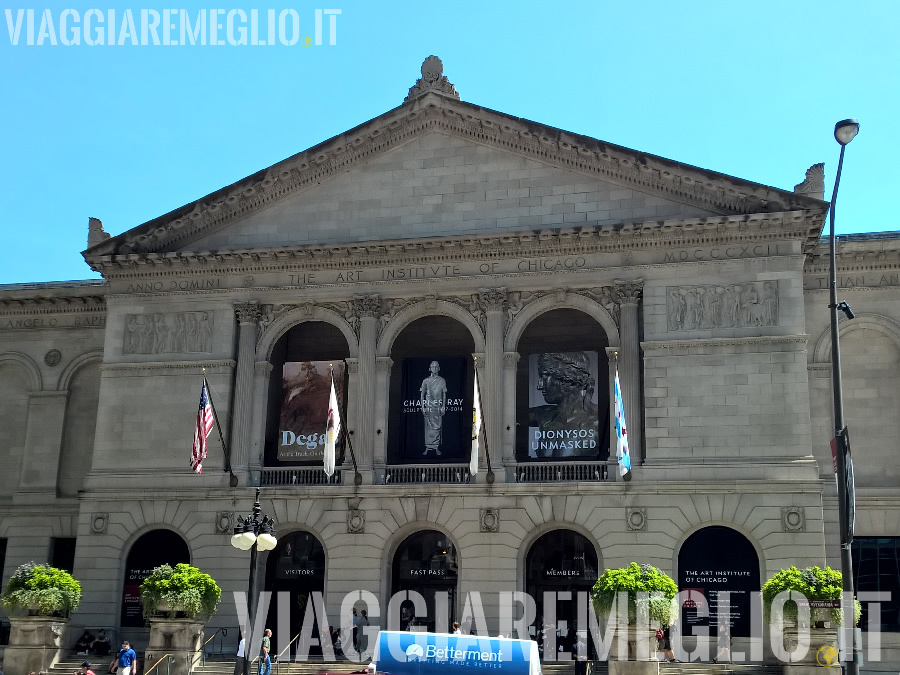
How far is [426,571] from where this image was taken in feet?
118

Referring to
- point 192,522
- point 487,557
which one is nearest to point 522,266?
point 487,557

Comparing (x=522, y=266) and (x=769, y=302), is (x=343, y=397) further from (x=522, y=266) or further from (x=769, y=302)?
(x=769, y=302)

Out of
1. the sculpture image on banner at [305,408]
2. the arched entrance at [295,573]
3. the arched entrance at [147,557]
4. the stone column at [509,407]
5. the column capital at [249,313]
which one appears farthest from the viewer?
the column capital at [249,313]

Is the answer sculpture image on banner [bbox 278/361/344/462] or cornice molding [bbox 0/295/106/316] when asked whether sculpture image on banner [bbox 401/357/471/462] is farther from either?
cornice molding [bbox 0/295/106/316]

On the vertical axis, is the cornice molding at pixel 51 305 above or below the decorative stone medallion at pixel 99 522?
above

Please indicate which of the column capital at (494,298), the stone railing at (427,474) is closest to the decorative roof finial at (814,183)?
the column capital at (494,298)

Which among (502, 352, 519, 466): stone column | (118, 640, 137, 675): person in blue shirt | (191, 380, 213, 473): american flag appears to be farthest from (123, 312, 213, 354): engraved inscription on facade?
(118, 640, 137, 675): person in blue shirt

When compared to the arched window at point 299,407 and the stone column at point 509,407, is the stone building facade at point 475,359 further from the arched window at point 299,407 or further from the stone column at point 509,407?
the arched window at point 299,407

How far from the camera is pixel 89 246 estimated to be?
135 ft

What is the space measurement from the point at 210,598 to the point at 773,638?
15.9 meters

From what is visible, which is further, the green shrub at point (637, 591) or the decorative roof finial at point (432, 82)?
the decorative roof finial at point (432, 82)

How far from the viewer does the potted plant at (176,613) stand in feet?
100

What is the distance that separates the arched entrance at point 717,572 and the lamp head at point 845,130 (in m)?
15.2

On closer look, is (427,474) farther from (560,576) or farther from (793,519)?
(793,519)
